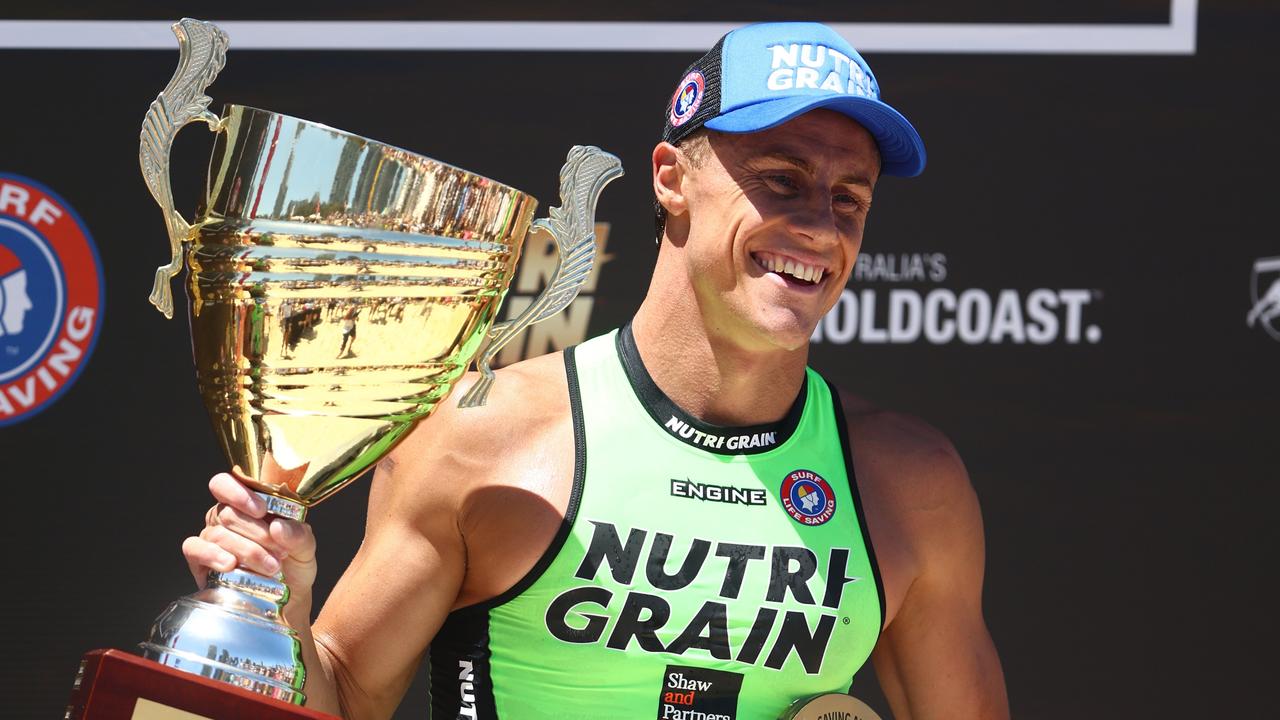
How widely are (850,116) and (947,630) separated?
743mm

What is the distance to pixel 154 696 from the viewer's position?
1.29m

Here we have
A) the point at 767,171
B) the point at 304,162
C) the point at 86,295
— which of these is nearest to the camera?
the point at 304,162

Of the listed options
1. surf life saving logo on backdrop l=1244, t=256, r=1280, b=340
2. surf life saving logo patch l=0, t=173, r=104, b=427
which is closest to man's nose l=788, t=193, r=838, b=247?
surf life saving logo on backdrop l=1244, t=256, r=1280, b=340

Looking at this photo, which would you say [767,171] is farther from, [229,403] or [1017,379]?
[1017,379]

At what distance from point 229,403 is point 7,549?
144 centimetres

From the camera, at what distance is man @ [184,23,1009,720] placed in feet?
5.82

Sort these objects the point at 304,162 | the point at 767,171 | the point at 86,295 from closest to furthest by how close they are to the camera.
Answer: the point at 304,162 → the point at 767,171 → the point at 86,295

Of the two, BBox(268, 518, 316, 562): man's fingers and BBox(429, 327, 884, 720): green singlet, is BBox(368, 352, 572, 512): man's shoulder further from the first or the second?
BBox(268, 518, 316, 562): man's fingers

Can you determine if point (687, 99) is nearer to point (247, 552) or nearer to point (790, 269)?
point (790, 269)

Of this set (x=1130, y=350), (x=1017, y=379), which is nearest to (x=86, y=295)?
(x=1017, y=379)

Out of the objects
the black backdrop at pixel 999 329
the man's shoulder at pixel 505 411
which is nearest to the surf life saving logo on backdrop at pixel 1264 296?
the black backdrop at pixel 999 329

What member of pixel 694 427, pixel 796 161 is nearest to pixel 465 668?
pixel 694 427

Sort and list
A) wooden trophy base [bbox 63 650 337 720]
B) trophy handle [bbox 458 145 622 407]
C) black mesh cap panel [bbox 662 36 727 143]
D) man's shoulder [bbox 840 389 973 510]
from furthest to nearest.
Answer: man's shoulder [bbox 840 389 973 510] → black mesh cap panel [bbox 662 36 727 143] → trophy handle [bbox 458 145 622 407] → wooden trophy base [bbox 63 650 337 720]

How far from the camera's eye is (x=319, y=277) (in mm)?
1427
